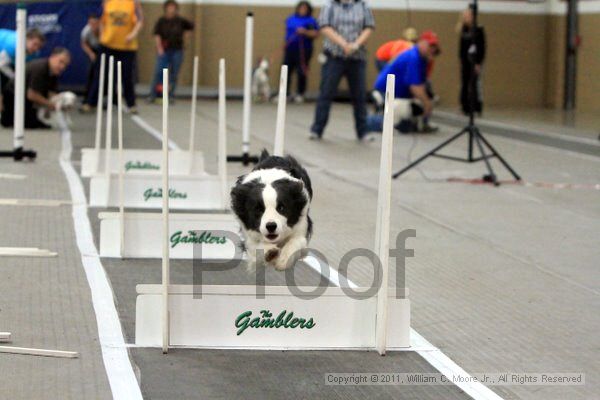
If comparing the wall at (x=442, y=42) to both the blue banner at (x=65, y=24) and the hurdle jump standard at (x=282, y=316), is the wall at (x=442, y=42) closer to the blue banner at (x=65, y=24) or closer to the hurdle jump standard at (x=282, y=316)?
the blue banner at (x=65, y=24)

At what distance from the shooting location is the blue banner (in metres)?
25.0

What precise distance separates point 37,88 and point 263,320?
494 inches

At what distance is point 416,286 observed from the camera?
26.4 ft

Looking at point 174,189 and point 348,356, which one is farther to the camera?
point 174,189

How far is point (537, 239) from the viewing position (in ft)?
33.2

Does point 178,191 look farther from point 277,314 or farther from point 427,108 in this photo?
point 427,108

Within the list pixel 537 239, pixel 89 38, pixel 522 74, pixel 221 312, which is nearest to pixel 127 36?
pixel 89 38

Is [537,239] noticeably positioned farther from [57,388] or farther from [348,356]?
[57,388]

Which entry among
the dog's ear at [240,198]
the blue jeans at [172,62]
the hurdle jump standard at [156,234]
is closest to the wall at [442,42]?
the blue jeans at [172,62]

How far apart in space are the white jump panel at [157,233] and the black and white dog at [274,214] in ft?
4.41

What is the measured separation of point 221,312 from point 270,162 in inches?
62.8

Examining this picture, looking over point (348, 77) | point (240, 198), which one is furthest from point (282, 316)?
point (348, 77)

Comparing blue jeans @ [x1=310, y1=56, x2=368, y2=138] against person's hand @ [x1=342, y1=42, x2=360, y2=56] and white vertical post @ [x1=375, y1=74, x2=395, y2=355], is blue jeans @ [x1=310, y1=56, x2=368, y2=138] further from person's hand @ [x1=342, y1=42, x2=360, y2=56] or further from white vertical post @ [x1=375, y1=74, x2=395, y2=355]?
white vertical post @ [x1=375, y1=74, x2=395, y2=355]

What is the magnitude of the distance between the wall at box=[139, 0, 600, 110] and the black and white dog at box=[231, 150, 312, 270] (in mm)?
20450
